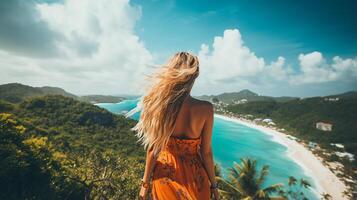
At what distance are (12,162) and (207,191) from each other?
21.0 feet

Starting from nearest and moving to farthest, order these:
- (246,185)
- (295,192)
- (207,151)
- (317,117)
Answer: (207,151) < (246,185) < (295,192) < (317,117)

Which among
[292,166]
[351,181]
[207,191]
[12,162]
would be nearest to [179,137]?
[207,191]

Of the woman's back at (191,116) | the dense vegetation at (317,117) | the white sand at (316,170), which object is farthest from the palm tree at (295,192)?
the dense vegetation at (317,117)

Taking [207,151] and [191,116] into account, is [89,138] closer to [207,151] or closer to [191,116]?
[207,151]

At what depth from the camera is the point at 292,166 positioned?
36719 mm

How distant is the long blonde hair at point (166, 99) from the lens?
1.37 meters

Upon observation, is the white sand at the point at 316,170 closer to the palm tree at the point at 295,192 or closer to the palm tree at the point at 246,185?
the palm tree at the point at 295,192

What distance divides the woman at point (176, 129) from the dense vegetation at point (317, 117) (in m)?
54.4

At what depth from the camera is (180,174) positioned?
1361 millimetres

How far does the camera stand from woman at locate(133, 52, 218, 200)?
4.48ft

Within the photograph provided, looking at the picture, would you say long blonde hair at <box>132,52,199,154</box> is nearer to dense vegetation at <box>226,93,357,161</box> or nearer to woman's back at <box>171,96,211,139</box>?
woman's back at <box>171,96,211,139</box>

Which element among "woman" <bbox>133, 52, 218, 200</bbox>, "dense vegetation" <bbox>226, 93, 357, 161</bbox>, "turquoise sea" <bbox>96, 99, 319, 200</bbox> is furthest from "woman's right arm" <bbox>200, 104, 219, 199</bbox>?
"dense vegetation" <bbox>226, 93, 357, 161</bbox>

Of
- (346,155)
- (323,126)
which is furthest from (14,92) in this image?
(323,126)

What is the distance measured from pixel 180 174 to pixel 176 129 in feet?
0.96
